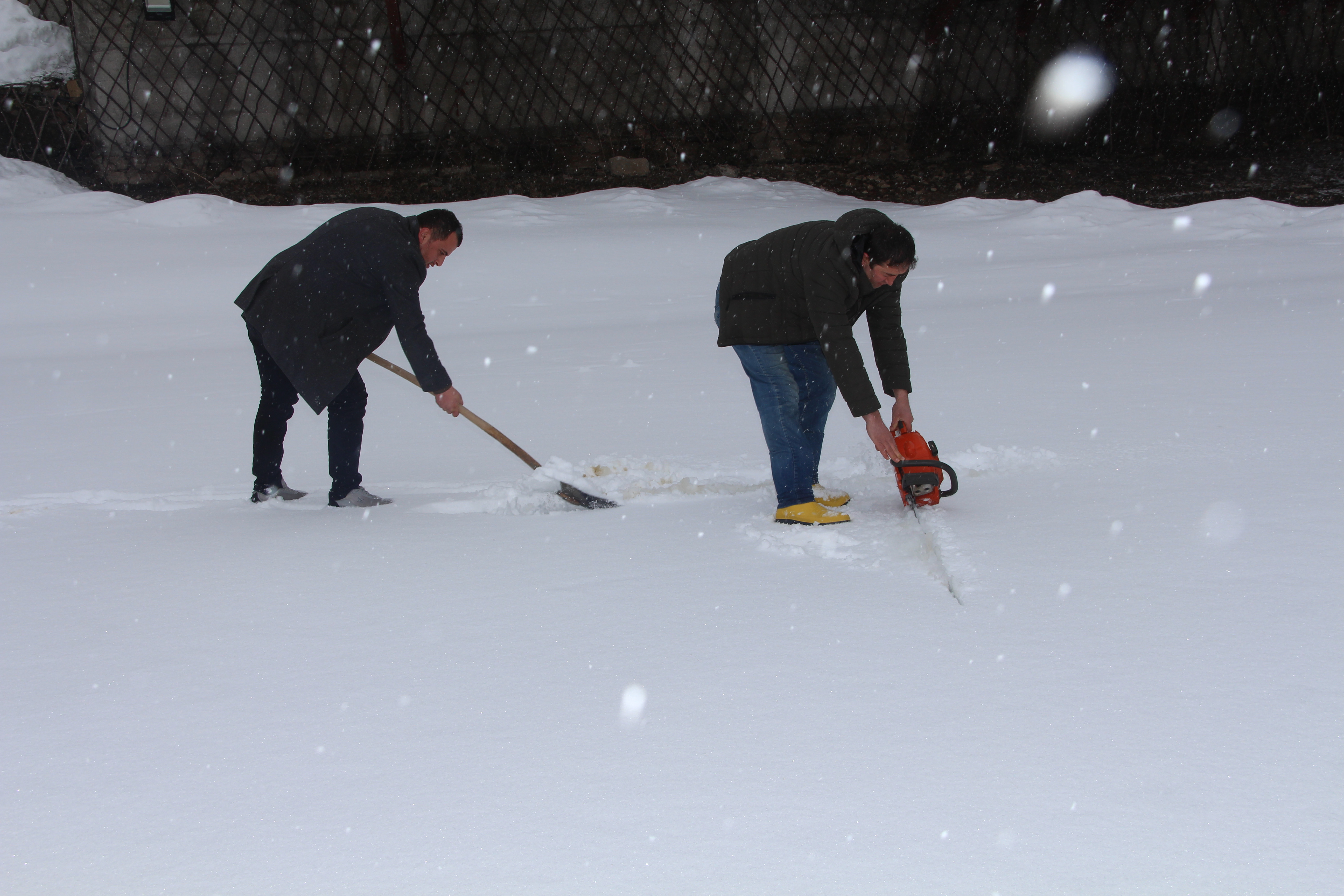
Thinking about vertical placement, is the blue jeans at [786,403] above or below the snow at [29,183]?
below

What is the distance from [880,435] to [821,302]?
0.38 meters

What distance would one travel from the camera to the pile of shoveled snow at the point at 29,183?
27.8 feet

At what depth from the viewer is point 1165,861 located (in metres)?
1.24

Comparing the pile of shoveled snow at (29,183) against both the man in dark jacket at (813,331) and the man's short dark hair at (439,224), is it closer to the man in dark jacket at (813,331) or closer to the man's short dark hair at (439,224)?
the man's short dark hair at (439,224)

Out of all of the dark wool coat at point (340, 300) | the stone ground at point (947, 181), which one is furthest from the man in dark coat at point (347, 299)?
the stone ground at point (947, 181)

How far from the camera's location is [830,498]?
2838 millimetres

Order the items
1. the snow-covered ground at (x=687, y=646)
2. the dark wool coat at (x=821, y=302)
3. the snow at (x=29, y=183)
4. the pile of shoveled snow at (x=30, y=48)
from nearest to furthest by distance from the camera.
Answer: the snow-covered ground at (x=687, y=646), the dark wool coat at (x=821, y=302), the snow at (x=29, y=183), the pile of shoveled snow at (x=30, y=48)

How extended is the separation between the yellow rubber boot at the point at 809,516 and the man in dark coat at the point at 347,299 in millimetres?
1037

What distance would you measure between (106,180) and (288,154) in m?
1.86

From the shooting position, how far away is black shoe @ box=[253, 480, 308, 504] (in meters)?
3.05

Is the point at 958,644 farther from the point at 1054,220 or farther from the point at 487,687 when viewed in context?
the point at 1054,220

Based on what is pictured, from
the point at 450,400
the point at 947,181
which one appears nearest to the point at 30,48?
the point at 450,400

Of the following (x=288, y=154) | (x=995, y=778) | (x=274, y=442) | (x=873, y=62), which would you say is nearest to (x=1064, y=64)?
(x=873, y=62)

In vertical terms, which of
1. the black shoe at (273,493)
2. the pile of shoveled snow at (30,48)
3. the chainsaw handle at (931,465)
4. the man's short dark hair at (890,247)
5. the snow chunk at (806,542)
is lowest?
the black shoe at (273,493)
